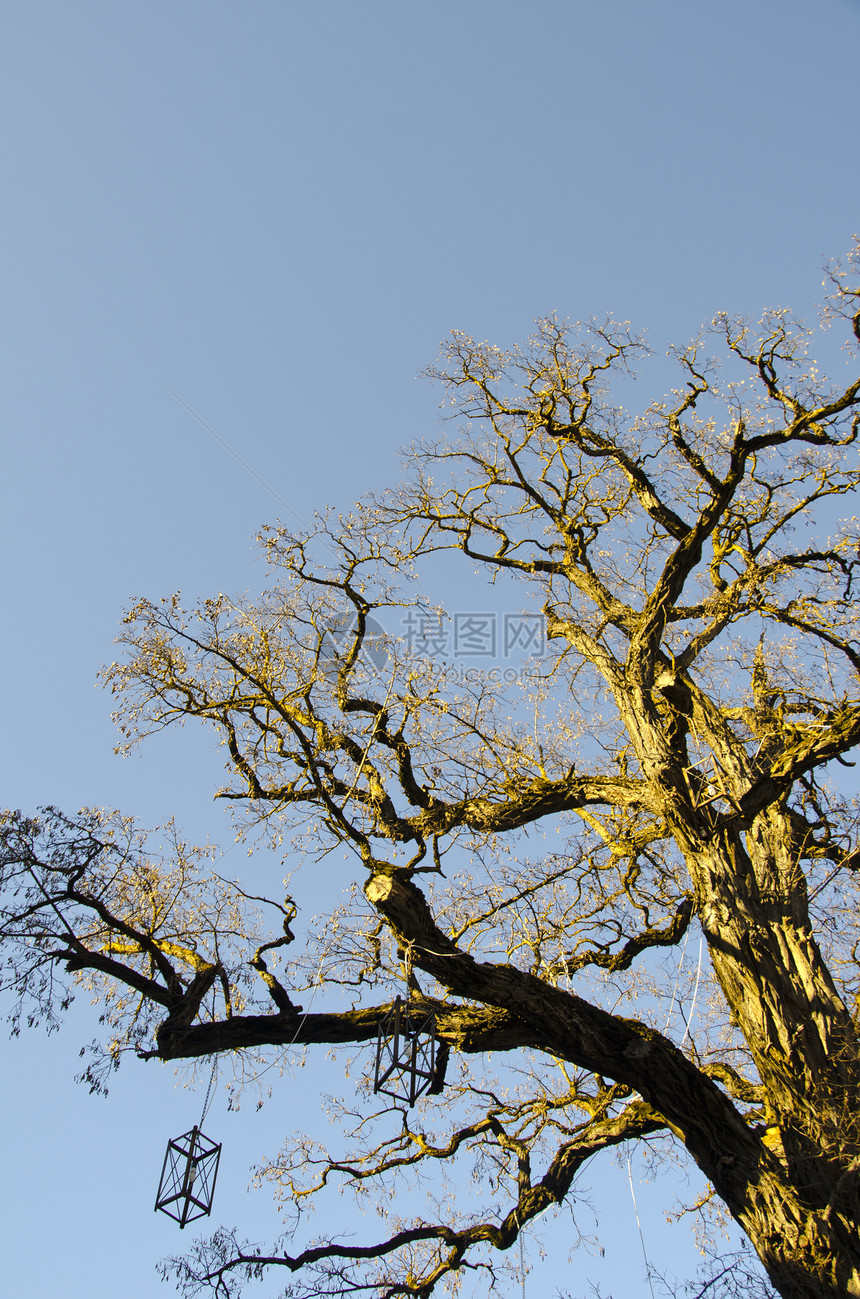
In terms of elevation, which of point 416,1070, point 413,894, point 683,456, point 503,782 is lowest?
point 416,1070

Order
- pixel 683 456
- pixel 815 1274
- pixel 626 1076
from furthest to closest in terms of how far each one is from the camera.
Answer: pixel 683 456
pixel 626 1076
pixel 815 1274

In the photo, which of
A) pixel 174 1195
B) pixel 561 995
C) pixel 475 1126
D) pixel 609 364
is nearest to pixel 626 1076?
pixel 561 995

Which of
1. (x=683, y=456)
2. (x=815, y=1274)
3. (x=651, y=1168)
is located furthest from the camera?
(x=683, y=456)

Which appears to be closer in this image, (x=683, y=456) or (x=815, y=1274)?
(x=815, y=1274)

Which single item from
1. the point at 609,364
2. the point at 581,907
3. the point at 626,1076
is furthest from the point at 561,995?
the point at 609,364

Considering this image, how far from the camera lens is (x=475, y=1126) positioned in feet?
24.9

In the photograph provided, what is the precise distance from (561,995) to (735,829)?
199 centimetres

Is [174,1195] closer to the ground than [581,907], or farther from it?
closer to the ground

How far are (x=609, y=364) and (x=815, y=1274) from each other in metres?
7.87

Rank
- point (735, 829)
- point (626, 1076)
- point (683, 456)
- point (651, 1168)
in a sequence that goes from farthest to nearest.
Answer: point (683, 456) < point (651, 1168) < point (735, 829) < point (626, 1076)

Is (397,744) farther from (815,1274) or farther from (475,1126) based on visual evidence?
(815,1274)

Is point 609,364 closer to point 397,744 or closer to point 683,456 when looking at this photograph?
point 683,456

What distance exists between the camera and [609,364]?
9.13 meters

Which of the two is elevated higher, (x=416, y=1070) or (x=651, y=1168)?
(x=416, y=1070)
